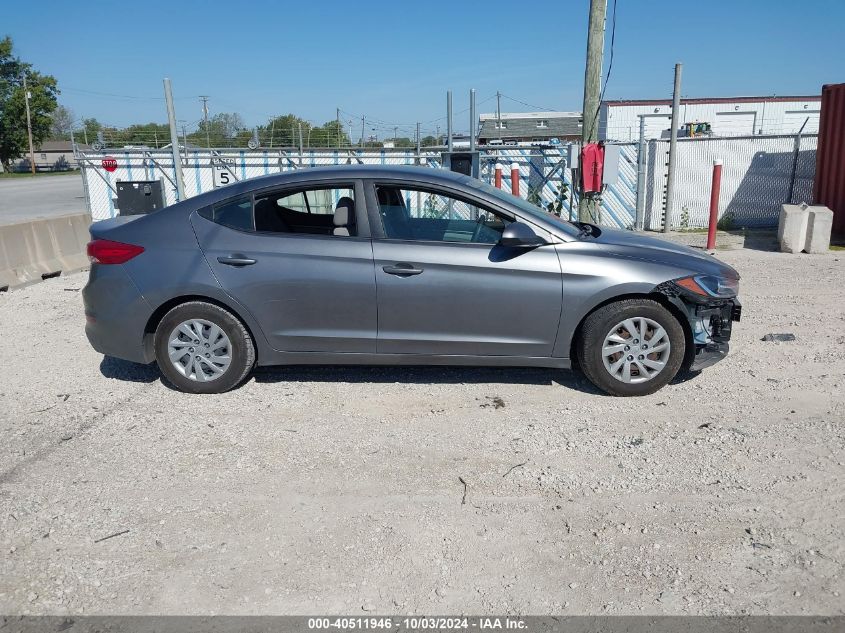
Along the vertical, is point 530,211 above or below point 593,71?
below

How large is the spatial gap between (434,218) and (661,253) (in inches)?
65.3

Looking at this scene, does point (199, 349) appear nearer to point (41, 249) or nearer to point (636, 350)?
point (636, 350)

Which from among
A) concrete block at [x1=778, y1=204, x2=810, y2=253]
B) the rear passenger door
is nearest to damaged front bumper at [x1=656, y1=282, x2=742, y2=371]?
the rear passenger door

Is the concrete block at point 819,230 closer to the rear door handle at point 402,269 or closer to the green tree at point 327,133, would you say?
the rear door handle at point 402,269

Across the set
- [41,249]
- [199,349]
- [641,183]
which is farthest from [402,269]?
[641,183]

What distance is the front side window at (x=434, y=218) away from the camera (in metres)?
4.99

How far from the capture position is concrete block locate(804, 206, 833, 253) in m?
11.1

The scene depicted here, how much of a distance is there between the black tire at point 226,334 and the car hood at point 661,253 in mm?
2610

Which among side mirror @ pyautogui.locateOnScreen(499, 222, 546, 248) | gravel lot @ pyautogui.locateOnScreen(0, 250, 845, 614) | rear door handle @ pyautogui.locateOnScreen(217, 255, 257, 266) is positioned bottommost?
gravel lot @ pyautogui.locateOnScreen(0, 250, 845, 614)

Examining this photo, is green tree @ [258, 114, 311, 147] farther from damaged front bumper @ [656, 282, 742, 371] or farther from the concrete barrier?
damaged front bumper @ [656, 282, 742, 371]

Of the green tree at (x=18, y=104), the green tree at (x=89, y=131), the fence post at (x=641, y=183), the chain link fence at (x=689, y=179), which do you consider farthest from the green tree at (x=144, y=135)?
the green tree at (x=18, y=104)

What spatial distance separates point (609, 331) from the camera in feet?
15.9

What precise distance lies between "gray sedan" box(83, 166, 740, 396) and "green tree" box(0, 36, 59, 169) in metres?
66.5

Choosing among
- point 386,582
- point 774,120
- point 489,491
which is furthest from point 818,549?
point 774,120
